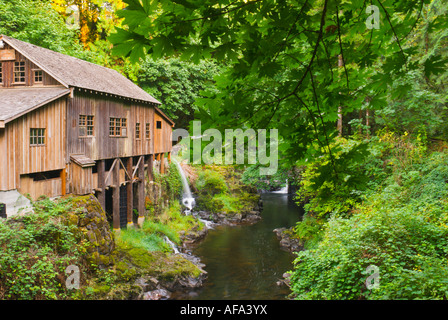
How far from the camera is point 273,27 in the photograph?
2.77m

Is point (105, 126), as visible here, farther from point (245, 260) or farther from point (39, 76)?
point (245, 260)

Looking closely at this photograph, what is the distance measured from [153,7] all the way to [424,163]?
14.0 m

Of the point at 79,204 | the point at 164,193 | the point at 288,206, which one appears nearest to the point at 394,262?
the point at 79,204

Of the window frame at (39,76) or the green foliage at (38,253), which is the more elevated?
the window frame at (39,76)

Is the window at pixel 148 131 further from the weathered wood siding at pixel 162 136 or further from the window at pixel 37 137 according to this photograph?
the window at pixel 37 137

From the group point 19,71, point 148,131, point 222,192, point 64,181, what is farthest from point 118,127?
point 222,192

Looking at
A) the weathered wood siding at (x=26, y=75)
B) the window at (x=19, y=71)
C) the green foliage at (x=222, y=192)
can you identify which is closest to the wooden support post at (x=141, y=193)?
the green foliage at (x=222, y=192)

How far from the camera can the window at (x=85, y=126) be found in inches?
619

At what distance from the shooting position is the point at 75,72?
16312 millimetres

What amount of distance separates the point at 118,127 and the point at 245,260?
33.4 feet

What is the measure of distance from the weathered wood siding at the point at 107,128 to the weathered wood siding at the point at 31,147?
23.2 inches

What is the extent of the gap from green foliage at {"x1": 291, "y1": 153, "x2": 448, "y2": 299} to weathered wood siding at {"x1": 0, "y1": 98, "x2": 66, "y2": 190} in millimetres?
10472
